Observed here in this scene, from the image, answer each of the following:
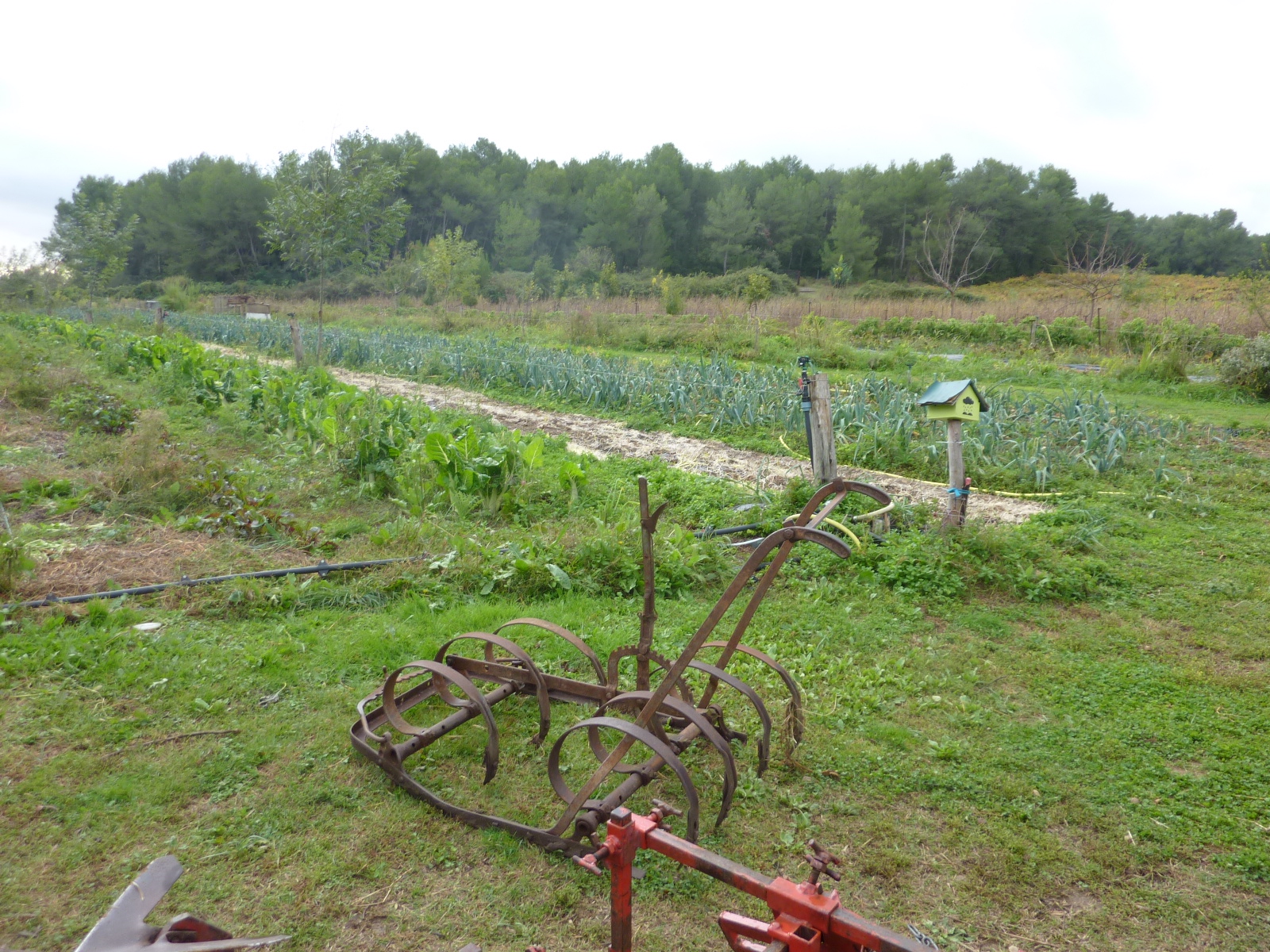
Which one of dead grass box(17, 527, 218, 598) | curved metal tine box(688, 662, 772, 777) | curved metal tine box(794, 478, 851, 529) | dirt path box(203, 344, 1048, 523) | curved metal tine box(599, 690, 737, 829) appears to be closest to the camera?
curved metal tine box(794, 478, 851, 529)

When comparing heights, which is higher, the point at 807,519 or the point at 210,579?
the point at 807,519

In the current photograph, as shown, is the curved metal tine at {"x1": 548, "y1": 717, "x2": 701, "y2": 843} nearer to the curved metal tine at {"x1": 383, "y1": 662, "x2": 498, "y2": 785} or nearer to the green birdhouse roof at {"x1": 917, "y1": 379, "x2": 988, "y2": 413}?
the curved metal tine at {"x1": 383, "y1": 662, "x2": 498, "y2": 785}

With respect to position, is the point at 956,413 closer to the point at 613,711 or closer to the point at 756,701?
the point at 756,701

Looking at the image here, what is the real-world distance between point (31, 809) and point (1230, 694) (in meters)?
5.27

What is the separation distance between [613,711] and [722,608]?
1262 millimetres

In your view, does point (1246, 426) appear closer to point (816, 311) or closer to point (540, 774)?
point (540, 774)

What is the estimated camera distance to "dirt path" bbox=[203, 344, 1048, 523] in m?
6.80

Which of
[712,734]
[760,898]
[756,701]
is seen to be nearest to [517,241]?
[756,701]

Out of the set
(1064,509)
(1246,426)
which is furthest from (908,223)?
(1064,509)

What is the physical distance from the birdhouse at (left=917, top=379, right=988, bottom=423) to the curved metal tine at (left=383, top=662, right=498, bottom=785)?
346 cm

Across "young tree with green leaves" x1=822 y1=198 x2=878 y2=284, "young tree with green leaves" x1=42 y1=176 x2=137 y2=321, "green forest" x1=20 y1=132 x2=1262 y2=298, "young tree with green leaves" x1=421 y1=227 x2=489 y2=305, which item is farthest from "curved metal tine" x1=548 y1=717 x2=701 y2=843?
"young tree with green leaves" x1=822 y1=198 x2=878 y2=284

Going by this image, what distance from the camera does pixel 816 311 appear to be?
71.1 feet

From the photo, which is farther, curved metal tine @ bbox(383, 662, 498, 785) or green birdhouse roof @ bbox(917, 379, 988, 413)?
green birdhouse roof @ bbox(917, 379, 988, 413)

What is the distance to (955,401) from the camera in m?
5.02
